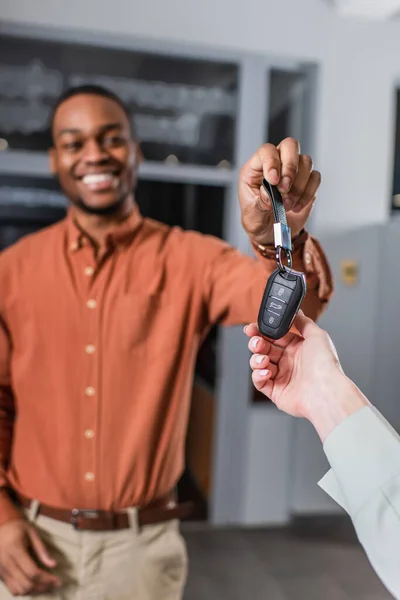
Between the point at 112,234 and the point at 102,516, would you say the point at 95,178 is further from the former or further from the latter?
the point at 102,516

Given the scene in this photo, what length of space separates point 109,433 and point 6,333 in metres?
0.31

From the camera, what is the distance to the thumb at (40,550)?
3.86 ft

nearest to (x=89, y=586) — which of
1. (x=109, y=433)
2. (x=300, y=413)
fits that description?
(x=109, y=433)

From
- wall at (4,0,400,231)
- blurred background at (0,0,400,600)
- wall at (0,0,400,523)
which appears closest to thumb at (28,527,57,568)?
blurred background at (0,0,400,600)

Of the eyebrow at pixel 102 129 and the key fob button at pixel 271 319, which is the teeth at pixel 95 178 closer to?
the eyebrow at pixel 102 129

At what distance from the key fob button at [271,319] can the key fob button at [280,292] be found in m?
0.02

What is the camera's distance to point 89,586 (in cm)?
122

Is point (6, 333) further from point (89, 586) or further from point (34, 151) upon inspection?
Result: point (34, 151)

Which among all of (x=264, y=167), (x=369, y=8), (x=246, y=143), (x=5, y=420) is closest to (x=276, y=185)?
(x=264, y=167)

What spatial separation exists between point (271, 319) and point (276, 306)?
14mm

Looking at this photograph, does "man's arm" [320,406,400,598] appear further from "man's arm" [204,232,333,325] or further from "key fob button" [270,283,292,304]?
"man's arm" [204,232,333,325]

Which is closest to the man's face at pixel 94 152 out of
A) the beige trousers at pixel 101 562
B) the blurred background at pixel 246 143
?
the beige trousers at pixel 101 562

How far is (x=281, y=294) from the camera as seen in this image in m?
0.62

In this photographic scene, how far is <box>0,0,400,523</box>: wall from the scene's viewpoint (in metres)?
3.05
